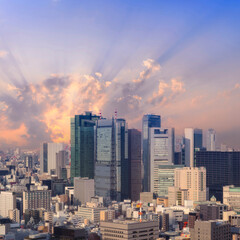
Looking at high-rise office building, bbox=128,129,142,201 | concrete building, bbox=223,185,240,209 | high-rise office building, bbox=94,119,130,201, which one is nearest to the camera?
concrete building, bbox=223,185,240,209

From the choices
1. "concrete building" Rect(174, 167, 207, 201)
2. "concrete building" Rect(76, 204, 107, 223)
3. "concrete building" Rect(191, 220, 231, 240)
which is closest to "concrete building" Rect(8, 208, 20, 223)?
"concrete building" Rect(76, 204, 107, 223)

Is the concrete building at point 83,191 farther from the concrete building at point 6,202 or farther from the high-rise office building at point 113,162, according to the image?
the concrete building at point 6,202

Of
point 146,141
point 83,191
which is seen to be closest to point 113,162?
point 146,141

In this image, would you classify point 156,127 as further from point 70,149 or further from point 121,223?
point 121,223

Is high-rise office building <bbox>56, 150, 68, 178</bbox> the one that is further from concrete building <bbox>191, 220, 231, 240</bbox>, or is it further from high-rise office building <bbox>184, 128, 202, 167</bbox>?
concrete building <bbox>191, 220, 231, 240</bbox>

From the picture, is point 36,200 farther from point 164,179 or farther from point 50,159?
point 50,159

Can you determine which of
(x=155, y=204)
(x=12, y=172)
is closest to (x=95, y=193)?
(x=155, y=204)
